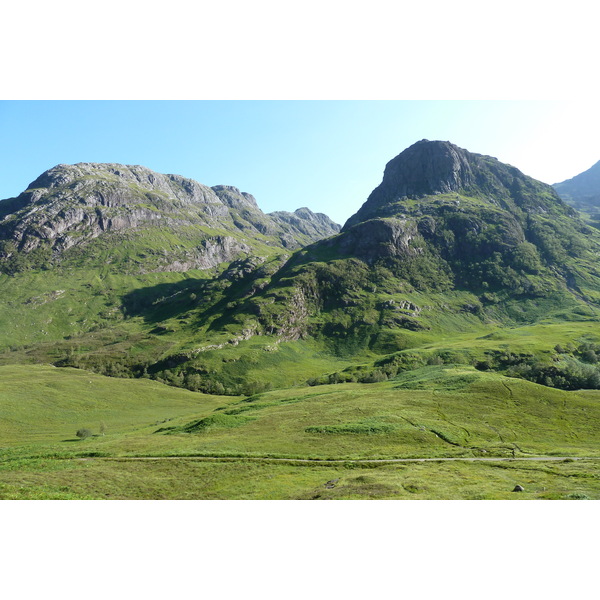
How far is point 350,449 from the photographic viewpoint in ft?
192

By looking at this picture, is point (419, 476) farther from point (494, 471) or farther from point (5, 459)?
point (5, 459)

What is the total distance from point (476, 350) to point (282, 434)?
5647 inches

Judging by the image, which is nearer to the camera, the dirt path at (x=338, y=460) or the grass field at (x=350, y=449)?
the grass field at (x=350, y=449)

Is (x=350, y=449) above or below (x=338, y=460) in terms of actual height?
below

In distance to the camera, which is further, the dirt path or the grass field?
the dirt path

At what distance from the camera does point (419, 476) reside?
41.7 meters

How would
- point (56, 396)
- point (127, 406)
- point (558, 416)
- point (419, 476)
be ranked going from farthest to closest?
point (127, 406), point (56, 396), point (558, 416), point (419, 476)

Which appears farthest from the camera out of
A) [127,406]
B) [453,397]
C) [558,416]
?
[127,406]

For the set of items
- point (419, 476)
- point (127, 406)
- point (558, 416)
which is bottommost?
point (127, 406)

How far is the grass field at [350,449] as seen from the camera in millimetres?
37562

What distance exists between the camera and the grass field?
37562 millimetres

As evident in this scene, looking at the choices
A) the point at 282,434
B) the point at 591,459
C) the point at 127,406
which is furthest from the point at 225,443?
the point at 127,406

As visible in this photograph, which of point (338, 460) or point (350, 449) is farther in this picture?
point (350, 449)

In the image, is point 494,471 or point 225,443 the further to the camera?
point 225,443
